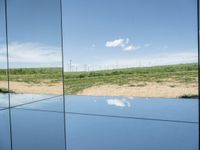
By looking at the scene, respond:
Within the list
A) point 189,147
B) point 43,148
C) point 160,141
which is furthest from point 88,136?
point 189,147

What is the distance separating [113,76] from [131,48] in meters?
1.69

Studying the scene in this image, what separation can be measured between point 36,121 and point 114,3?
7.33 m

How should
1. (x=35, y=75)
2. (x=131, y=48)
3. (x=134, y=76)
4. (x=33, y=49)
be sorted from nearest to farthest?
(x=131, y=48) → (x=33, y=49) → (x=134, y=76) → (x=35, y=75)

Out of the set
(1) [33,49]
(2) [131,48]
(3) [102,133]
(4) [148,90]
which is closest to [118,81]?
(4) [148,90]

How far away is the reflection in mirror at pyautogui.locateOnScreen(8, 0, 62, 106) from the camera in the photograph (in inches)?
341

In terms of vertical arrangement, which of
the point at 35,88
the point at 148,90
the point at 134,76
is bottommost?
the point at 148,90

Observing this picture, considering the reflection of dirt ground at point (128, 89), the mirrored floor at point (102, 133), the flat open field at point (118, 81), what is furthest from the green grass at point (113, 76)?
the mirrored floor at point (102, 133)

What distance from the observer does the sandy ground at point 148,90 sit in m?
9.16

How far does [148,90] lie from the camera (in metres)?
10.1

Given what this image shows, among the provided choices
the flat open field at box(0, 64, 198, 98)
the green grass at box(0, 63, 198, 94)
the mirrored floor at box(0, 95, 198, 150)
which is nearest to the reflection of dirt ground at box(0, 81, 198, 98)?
the flat open field at box(0, 64, 198, 98)

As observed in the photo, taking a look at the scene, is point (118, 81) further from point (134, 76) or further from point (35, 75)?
point (35, 75)

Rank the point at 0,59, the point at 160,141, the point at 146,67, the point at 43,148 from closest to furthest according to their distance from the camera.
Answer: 1. the point at 43,148
2. the point at 160,141
3. the point at 0,59
4. the point at 146,67

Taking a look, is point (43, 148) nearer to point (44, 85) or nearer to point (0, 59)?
point (0, 59)

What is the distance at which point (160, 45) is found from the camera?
9.12m
